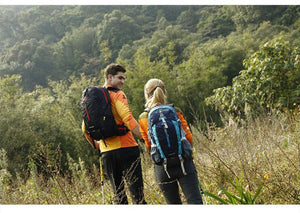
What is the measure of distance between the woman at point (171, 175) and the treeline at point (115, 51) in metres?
9.22

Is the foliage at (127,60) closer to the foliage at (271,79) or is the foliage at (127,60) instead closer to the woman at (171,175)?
the foliage at (271,79)

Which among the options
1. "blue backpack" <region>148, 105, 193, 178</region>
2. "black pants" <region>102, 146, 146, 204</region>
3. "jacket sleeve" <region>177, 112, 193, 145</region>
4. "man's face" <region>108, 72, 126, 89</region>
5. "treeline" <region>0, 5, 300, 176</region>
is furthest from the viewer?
"treeline" <region>0, 5, 300, 176</region>

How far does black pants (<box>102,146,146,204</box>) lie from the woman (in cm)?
17

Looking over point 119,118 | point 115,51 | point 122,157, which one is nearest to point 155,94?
point 119,118

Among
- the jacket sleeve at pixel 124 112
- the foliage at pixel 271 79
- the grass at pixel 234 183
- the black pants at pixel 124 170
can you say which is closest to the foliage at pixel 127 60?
the foliage at pixel 271 79

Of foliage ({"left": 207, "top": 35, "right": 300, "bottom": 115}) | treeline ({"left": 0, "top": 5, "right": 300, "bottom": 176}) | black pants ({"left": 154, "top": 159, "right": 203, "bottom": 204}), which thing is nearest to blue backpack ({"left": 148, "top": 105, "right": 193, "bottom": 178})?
black pants ({"left": 154, "top": 159, "right": 203, "bottom": 204})

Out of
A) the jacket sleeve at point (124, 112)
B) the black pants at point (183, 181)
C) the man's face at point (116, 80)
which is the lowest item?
the black pants at point (183, 181)

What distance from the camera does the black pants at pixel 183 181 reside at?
182 centimetres

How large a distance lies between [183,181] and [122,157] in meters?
0.49

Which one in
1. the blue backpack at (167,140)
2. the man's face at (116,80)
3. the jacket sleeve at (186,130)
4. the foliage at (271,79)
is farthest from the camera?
the foliage at (271,79)

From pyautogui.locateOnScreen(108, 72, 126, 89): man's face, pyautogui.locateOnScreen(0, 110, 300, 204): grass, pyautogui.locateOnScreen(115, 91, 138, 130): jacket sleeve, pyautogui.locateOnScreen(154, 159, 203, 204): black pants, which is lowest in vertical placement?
pyautogui.locateOnScreen(0, 110, 300, 204): grass

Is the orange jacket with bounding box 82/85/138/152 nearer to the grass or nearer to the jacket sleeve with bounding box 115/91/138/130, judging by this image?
the jacket sleeve with bounding box 115/91/138/130

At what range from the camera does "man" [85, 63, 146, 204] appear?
6.60 ft
